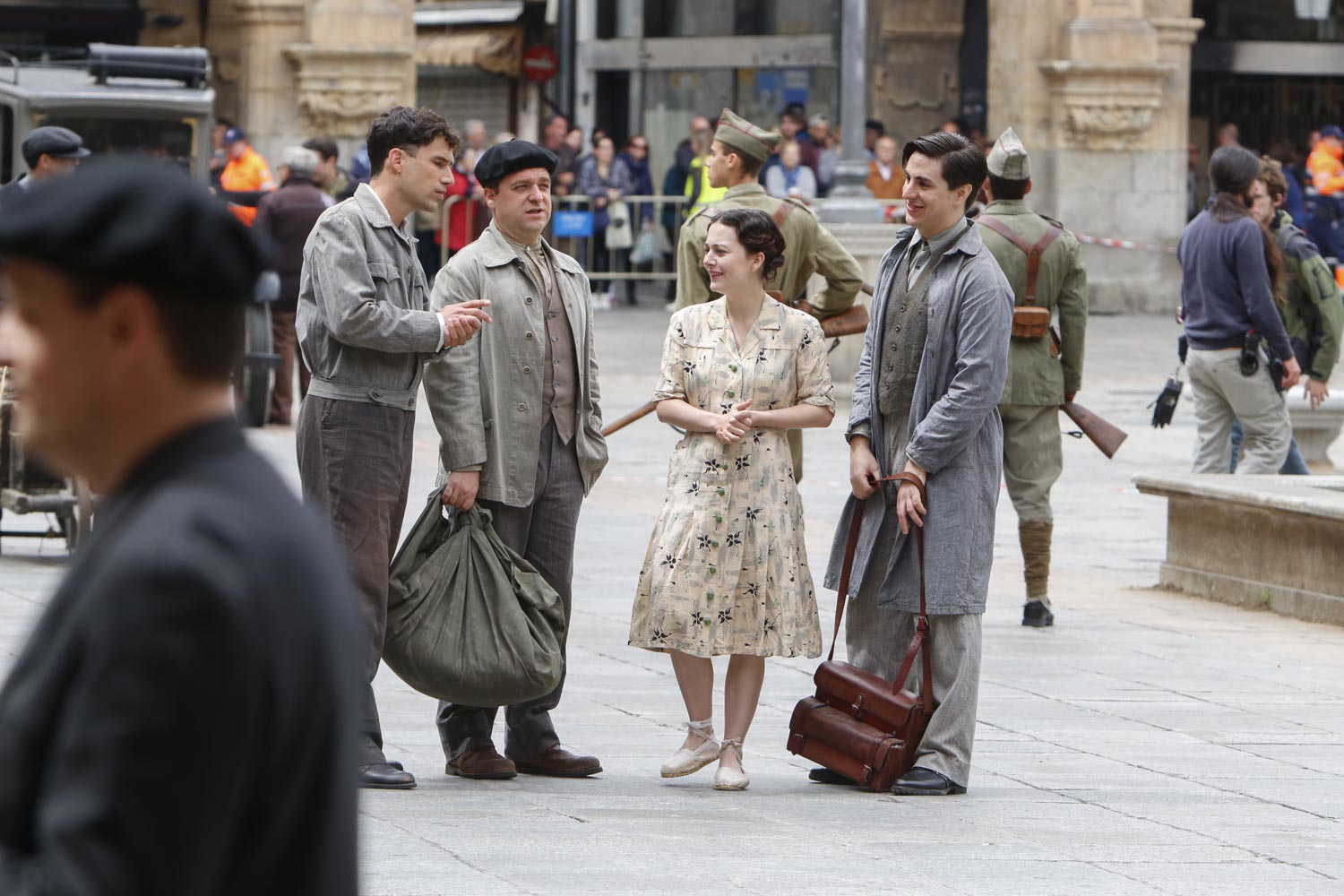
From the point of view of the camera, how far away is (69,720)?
1.83 meters

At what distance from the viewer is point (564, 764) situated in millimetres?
6430

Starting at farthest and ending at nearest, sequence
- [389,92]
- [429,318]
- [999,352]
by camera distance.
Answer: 1. [389,92]
2. [999,352]
3. [429,318]

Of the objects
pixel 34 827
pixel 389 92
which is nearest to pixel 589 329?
pixel 34 827

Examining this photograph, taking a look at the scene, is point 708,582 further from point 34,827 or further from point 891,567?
point 34,827

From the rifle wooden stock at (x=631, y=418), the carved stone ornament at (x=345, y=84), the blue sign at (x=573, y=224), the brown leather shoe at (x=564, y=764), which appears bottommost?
the brown leather shoe at (x=564, y=764)

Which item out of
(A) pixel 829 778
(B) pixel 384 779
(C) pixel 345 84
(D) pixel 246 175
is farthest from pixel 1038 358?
(C) pixel 345 84

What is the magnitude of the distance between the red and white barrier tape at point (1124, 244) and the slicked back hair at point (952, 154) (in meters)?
20.7

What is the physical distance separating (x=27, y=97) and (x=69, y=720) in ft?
49.5

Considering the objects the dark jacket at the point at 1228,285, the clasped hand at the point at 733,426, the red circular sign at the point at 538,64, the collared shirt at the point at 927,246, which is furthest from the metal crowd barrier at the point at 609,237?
the clasped hand at the point at 733,426

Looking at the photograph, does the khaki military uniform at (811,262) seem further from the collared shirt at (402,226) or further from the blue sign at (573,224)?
the blue sign at (573,224)

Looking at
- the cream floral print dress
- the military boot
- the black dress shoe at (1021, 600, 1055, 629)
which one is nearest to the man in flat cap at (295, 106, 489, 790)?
the cream floral print dress

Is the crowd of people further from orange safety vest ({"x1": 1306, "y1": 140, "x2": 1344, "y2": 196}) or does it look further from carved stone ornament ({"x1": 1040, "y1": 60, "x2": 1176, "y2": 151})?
orange safety vest ({"x1": 1306, "y1": 140, "x2": 1344, "y2": 196})

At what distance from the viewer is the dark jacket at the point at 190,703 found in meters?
1.79

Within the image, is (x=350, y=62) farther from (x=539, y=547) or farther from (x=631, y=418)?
(x=539, y=547)
